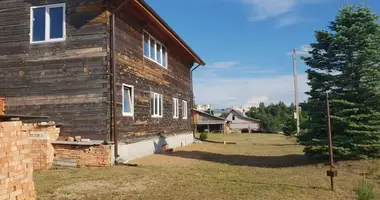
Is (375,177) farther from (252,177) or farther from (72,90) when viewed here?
(72,90)

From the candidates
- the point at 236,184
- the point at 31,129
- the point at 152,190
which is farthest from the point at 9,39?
the point at 236,184

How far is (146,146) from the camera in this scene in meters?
14.2

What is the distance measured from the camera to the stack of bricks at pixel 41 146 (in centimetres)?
1027

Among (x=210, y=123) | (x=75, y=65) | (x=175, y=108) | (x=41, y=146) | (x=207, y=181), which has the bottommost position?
(x=207, y=181)

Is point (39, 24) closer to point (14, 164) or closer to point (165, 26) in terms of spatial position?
point (165, 26)

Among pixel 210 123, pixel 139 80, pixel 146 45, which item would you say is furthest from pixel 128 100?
pixel 210 123

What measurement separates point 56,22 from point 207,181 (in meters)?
7.75

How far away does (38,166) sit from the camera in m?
10.2

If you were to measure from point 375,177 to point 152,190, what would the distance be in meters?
5.98

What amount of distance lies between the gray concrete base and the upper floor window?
152 inches

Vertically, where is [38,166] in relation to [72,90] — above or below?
below

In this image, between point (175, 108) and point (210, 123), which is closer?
point (175, 108)

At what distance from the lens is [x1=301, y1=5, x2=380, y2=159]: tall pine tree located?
10.7 meters

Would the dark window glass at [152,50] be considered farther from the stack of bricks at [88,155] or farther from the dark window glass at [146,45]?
the stack of bricks at [88,155]
